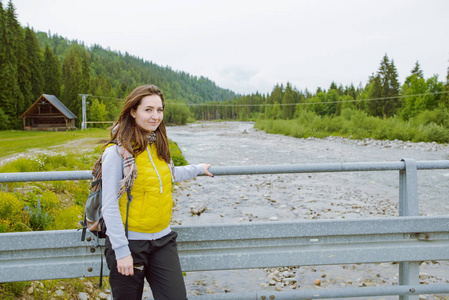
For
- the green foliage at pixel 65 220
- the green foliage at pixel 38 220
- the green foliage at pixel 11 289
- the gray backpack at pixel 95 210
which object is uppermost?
the gray backpack at pixel 95 210

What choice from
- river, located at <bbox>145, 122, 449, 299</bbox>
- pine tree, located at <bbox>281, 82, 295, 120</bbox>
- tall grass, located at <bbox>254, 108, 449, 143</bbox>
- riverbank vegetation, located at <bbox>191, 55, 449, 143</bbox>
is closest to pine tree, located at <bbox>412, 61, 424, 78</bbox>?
riverbank vegetation, located at <bbox>191, 55, 449, 143</bbox>

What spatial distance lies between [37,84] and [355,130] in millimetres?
50656

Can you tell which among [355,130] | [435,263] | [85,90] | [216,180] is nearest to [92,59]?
[85,90]

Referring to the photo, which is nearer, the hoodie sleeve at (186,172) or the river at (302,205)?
the hoodie sleeve at (186,172)

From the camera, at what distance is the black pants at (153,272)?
7.66 ft

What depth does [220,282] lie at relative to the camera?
5.95m

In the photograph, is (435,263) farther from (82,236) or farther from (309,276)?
(82,236)

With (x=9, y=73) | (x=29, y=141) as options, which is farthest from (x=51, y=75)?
(x=29, y=141)

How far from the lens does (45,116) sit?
178ft

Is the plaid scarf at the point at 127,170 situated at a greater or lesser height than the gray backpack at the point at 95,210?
greater

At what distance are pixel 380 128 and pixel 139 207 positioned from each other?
143 ft

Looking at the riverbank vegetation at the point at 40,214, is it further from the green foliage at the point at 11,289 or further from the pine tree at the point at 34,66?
the pine tree at the point at 34,66

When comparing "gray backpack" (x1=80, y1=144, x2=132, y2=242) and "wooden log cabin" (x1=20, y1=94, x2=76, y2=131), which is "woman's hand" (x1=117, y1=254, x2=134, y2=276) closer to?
"gray backpack" (x1=80, y1=144, x2=132, y2=242)

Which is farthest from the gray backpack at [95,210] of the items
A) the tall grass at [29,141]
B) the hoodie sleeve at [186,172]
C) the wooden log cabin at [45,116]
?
the wooden log cabin at [45,116]
